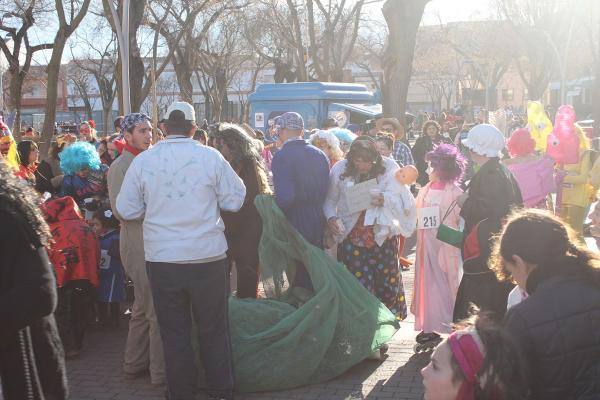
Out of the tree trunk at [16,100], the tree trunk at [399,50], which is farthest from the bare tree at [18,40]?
the tree trunk at [399,50]

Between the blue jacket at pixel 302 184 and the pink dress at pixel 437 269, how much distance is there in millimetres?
825

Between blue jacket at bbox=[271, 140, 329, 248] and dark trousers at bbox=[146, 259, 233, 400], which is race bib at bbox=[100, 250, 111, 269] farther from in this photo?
dark trousers at bbox=[146, 259, 233, 400]

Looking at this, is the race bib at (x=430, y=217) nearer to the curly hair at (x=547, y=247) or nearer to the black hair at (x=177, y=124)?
the black hair at (x=177, y=124)

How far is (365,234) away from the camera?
20.2 ft

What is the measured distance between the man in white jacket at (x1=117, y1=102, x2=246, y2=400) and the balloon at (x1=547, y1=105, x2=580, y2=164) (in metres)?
6.18

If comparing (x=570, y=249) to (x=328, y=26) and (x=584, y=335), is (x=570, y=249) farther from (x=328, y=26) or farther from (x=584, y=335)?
(x=328, y=26)

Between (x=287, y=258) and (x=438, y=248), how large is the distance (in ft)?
3.92

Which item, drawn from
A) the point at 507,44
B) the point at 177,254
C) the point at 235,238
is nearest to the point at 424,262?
the point at 235,238

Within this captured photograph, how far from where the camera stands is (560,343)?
2479 mm

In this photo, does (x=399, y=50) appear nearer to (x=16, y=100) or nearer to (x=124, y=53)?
(x=124, y=53)

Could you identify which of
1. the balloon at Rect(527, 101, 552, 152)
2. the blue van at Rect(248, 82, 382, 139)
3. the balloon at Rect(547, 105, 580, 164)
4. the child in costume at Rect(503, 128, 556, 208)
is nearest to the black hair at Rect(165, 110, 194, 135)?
the child in costume at Rect(503, 128, 556, 208)

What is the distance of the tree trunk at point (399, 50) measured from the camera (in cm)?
1506

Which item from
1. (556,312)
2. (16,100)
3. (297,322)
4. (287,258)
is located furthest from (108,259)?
(16,100)

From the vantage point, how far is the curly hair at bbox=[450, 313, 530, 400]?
7.27 ft
